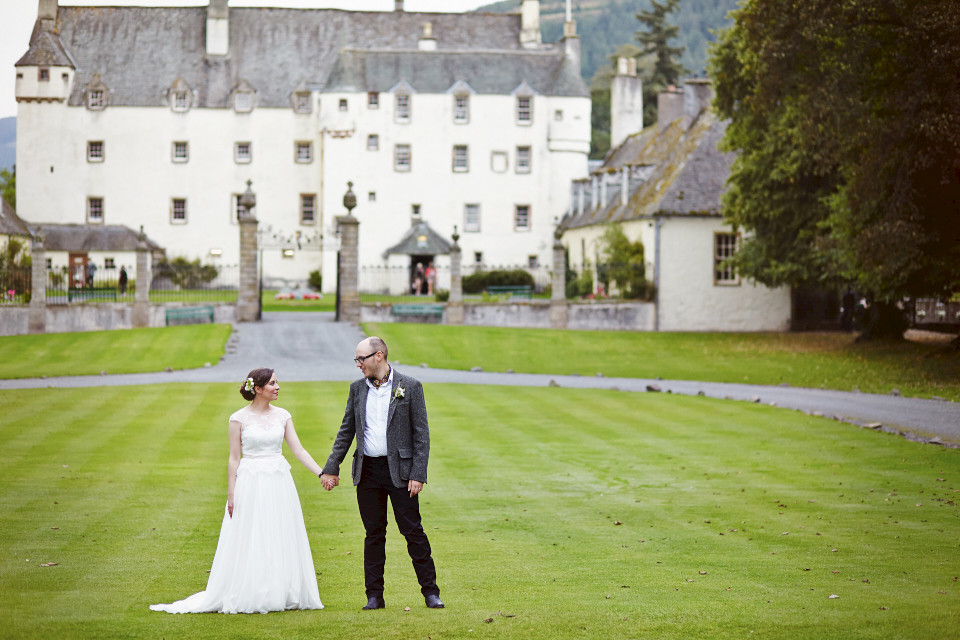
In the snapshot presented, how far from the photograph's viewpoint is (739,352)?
37531mm

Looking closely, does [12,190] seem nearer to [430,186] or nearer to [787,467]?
[430,186]

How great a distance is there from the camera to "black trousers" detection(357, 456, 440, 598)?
823 cm

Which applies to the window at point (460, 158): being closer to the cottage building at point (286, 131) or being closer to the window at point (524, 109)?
the cottage building at point (286, 131)

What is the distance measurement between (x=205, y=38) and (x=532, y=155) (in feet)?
74.9

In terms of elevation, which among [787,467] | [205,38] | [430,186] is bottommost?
[787,467]

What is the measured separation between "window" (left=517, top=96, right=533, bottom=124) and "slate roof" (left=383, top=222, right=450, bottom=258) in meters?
8.79

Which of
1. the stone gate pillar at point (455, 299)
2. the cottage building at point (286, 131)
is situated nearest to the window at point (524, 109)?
the cottage building at point (286, 131)

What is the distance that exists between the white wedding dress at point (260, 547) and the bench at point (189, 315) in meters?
33.7

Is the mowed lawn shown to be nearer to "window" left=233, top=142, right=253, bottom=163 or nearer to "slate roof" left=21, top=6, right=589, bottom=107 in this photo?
"slate roof" left=21, top=6, right=589, bottom=107

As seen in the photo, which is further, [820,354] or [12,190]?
[12,190]

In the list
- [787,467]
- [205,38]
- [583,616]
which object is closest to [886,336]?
[787,467]

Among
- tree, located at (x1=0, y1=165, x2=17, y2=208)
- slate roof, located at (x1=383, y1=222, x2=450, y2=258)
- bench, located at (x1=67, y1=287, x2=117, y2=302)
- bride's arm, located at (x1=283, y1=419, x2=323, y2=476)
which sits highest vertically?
tree, located at (x1=0, y1=165, x2=17, y2=208)

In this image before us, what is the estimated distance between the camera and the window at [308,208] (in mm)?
72625

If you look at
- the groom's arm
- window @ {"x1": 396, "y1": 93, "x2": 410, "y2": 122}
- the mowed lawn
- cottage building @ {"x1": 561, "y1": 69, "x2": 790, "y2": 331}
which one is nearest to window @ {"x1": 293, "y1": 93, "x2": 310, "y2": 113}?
window @ {"x1": 396, "y1": 93, "x2": 410, "y2": 122}
